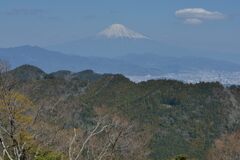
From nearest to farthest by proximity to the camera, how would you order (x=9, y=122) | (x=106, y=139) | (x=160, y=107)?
(x=9, y=122)
(x=106, y=139)
(x=160, y=107)

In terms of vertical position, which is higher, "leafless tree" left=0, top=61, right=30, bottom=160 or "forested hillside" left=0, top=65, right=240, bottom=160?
"leafless tree" left=0, top=61, right=30, bottom=160

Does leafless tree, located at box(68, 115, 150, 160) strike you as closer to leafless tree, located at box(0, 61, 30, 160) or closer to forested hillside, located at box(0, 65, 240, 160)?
leafless tree, located at box(0, 61, 30, 160)

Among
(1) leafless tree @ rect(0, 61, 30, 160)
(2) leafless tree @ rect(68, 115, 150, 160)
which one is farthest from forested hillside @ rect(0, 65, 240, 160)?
(1) leafless tree @ rect(0, 61, 30, 160)

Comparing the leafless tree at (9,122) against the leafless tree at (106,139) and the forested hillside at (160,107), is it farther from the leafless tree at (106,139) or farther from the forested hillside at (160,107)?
the forested hillside at (160,107)

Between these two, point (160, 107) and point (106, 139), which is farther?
point (160, 107)

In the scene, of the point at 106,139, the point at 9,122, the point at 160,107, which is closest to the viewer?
the point at 9,122

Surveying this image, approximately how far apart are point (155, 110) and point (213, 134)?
62.8ft

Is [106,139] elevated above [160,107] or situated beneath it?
elevated above

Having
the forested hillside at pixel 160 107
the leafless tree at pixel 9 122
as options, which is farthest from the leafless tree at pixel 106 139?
the forested hillside at pixel 160 107

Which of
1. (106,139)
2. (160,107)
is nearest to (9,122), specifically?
(106,139)

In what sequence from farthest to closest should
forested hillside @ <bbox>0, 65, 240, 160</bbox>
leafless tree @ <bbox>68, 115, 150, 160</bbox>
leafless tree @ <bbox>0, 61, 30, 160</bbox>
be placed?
forested hillside @ <bbox>0, 65, 240, 160</bbox> < leafless tree @ <bbox>68, 115, 150, 160</bbox> < leafless tree @ <bbox>0, 61, 30, 160</bbox>

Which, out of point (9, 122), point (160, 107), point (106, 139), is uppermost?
point (9, 122)

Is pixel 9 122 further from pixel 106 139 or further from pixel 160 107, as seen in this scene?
pixel 160 107

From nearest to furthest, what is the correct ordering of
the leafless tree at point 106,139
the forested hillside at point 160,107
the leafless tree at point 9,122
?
1. the leafless tree at point 9,122
2. the leafless tree at point 106,139
3. the forested hillside at point 160,107
